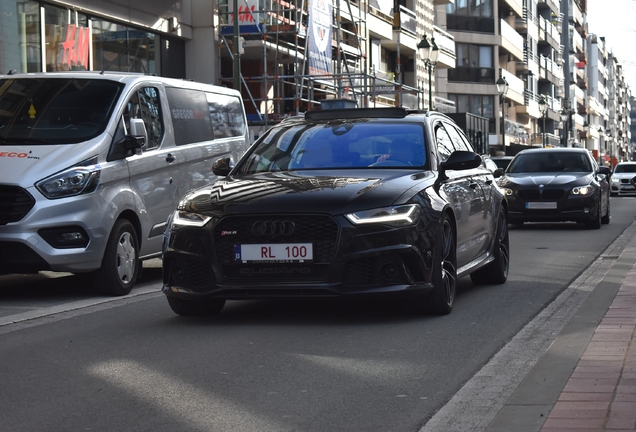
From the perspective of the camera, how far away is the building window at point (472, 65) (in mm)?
71562

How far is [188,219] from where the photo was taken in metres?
8.20

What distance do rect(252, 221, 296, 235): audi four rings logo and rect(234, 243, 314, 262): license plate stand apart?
3.2 inches

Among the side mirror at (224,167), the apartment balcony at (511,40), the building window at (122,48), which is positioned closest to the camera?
the side mirror at (224,167)

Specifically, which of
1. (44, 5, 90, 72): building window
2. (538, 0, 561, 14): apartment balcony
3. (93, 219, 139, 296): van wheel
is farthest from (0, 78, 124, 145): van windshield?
(538, 0, 561, 14): apartment balcony

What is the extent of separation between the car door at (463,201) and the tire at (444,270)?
0.95 feet

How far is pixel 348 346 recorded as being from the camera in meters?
7.26

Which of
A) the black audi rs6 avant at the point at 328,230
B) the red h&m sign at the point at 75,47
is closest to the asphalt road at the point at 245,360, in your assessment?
the black audi rs6 avant at the point at 328,230

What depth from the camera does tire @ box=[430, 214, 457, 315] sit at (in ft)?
27.3

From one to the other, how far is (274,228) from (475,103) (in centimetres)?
6570

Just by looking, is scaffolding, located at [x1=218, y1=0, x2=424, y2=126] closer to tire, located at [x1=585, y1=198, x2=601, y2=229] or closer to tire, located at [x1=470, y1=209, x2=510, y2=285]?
tire, located at [x1=585, y1=198, x2=601, y2=229]

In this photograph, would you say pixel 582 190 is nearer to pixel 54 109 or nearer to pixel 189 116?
pixel 189 116

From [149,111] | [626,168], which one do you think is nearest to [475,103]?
[626,168]

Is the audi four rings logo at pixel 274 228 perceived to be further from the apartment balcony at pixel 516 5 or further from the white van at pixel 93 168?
the apartment balcony at pixel 516 5

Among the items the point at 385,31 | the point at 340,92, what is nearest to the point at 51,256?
the point at 340,92
